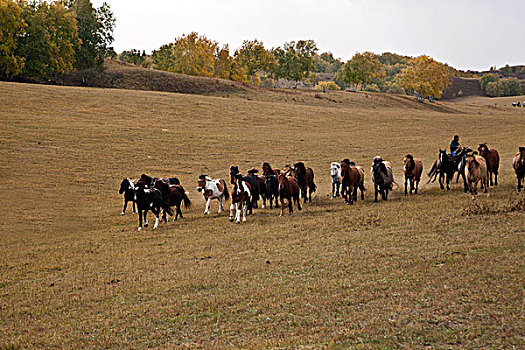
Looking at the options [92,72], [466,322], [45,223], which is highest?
[92,72]

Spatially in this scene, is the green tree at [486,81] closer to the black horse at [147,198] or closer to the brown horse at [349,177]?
the brown horse at [349,177]

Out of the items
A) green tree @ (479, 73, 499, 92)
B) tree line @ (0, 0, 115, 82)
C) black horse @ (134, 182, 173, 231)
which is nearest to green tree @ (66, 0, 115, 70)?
tree line @ (0, 0, 115, 82)

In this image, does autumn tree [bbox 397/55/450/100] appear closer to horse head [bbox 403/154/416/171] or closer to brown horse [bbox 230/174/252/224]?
horse head [bbox 403/154/416/171]

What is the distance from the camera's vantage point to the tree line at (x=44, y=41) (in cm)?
6875

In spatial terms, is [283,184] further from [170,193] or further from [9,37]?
[9,37]

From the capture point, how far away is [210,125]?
49.8m

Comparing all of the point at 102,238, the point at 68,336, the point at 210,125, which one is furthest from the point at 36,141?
the point at 68,336

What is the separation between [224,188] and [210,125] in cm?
2933

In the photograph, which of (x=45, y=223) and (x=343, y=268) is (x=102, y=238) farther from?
(x=343, y=268)

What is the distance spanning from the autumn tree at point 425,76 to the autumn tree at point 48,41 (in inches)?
2617

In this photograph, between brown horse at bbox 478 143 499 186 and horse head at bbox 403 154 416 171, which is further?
horse head at bbox 403 154 416 171

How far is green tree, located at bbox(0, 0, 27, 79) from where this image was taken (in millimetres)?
67500

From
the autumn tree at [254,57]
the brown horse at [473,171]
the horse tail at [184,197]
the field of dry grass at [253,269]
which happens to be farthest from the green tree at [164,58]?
the brown horse at [473,171]

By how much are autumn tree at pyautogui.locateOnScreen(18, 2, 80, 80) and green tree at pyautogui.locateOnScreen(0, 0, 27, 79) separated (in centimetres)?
228
